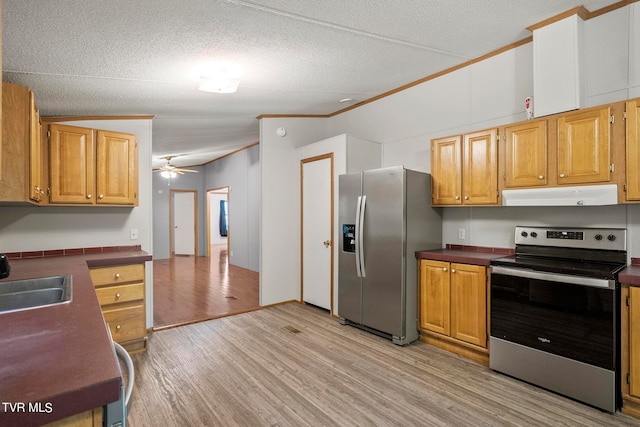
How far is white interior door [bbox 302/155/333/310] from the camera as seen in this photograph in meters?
4.26

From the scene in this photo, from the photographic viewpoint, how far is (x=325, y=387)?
8.24 feet

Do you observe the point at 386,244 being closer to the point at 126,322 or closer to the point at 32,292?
the point at 126,322

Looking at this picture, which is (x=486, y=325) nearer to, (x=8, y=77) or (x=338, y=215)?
(x=338, y=215)

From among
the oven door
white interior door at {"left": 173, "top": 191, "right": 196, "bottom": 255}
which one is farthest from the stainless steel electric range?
white interior door at {"left": 173, "top": 191, "right": 196, "bottom": 255}

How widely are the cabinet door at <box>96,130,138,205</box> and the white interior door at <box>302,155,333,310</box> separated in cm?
209

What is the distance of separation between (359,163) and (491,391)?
262 cm

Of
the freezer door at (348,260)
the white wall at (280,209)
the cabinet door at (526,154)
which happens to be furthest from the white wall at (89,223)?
the cabinet door at (526,154)

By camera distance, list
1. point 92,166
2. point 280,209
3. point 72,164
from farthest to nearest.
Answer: point 280,209 < point 92,166 < point 72,164

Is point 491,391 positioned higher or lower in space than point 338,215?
lower

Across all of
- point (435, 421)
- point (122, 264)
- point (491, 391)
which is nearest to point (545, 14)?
point (491, 391)

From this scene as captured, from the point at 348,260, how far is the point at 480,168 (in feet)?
5.41

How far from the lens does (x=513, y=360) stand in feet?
8.43

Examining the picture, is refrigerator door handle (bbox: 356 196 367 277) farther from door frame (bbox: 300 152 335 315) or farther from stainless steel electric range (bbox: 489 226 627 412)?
stainless steel electric range (bbox: 489 226 627 412)

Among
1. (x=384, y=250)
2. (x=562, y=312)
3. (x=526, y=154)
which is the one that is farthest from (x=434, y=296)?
(x=526, y=154)
